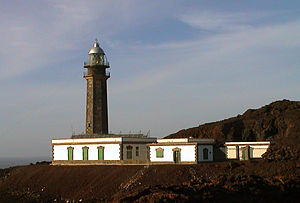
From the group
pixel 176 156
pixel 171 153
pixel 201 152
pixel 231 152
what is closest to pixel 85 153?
pixel 171 153

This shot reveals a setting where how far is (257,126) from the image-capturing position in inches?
2434

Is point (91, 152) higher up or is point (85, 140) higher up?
point (85, 140)

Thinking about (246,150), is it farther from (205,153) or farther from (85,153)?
(85,153)

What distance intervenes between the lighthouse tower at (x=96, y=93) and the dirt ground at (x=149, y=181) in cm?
831

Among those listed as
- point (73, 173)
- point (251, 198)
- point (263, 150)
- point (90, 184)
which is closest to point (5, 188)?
point (73, 173)

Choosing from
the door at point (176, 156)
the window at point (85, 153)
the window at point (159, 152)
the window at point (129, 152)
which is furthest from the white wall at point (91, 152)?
the door at point (176, 156)

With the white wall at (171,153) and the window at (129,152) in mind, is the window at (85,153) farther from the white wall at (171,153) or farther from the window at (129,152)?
the white wall at (171,153)

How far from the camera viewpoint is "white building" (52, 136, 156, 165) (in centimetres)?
5288

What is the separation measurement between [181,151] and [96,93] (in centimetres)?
1639

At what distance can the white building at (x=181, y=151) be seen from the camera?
4881 cm

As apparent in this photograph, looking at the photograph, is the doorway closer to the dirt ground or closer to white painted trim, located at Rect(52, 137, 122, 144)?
the dirt ground

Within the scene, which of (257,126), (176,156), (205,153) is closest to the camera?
(176,156)

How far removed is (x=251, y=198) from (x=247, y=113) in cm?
4236

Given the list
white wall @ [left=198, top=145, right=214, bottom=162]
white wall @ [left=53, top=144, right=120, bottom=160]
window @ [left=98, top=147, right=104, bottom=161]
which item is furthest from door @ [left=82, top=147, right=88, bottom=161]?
white wall @ [left=198, top=145, right=214, bottom=162]
